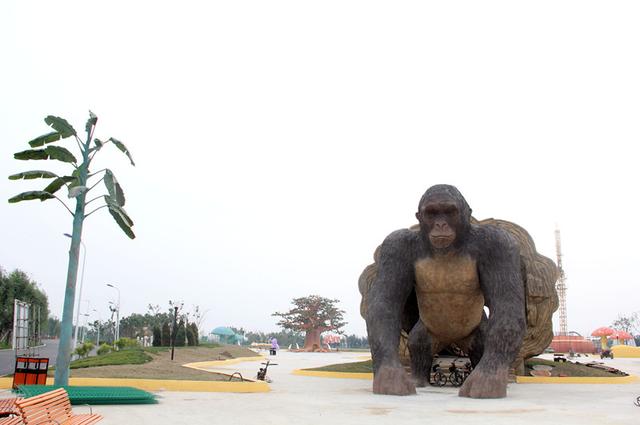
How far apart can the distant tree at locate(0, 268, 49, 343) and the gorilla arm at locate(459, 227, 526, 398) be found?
167 ft

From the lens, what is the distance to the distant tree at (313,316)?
54906 millimetres

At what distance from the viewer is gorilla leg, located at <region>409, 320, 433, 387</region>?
43.0 ft

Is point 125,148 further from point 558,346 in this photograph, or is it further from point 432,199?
point 558,346

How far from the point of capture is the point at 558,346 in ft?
156

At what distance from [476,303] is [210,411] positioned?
6395 mm

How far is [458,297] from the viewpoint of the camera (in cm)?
1190

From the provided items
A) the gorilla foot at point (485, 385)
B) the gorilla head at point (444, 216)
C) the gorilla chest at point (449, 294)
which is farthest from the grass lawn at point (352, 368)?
the gorilla head at point (444, 216)

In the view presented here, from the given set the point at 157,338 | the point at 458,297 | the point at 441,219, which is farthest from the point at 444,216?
the point at 157,338

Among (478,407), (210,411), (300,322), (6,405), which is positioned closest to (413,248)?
(478,407)

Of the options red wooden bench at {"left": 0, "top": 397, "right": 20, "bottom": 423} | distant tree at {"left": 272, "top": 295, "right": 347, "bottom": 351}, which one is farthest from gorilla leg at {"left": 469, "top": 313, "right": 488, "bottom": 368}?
distant tree at {"left": 272, "top": 295, "right": 347, "bottom": 351}

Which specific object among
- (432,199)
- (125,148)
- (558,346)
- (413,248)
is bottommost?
(558,346)

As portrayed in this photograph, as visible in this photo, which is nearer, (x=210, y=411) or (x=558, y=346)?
(x=210, y=411)

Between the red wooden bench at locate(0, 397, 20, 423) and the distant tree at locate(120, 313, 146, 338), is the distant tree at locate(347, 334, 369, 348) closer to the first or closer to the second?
Answer: the distant tree at locate(120, 313, 146, 338)

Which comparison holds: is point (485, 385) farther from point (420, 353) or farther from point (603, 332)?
point (603, 332)
